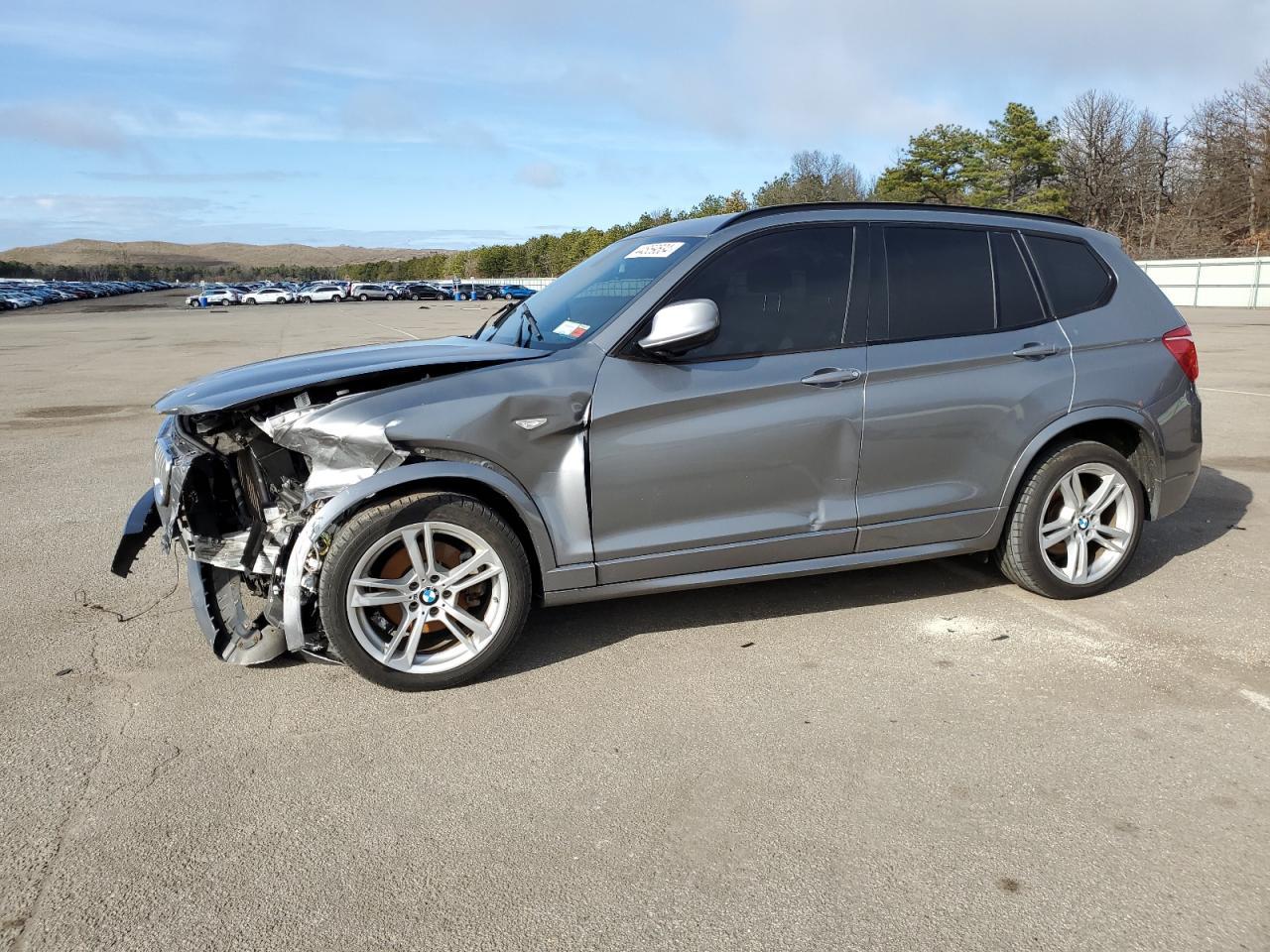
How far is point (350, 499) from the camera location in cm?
356

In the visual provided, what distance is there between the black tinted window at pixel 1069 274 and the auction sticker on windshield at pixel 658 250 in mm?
1820

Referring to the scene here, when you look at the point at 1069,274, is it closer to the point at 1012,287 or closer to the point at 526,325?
the point at 1012,287

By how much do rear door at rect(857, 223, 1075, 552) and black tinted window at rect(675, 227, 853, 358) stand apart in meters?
0.19

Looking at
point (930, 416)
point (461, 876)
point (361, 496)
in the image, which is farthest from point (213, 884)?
point (930, 416)

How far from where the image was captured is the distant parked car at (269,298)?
72.4 metres

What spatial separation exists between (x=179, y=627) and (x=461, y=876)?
249cm

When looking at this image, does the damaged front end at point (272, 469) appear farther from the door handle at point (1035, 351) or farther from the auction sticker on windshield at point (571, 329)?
the door handle at point (1035, 351)

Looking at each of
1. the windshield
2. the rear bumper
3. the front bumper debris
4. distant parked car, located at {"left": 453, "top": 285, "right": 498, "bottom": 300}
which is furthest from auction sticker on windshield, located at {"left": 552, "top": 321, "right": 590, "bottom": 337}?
distant parked car, located at {"left": 453, "top": 285, "right": 498, "bottom": 300}

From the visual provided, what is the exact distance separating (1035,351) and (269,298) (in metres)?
75.5

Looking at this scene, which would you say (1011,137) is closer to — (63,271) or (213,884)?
(213,884)

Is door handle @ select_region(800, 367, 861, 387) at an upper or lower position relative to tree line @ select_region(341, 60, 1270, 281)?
lower

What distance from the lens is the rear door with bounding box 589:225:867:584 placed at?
388cm

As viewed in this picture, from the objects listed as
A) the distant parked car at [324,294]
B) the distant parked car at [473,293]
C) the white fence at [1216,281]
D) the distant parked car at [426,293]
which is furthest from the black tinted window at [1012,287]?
the distant parked car at [324,294]

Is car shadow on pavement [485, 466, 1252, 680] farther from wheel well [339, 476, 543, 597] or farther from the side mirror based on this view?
the side mirror
